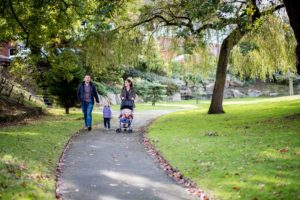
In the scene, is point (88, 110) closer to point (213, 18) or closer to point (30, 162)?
point (30, 162)

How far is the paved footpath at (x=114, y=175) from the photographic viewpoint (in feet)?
22.9

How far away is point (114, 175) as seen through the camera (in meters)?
8.30

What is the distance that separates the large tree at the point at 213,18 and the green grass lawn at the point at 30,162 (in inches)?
312

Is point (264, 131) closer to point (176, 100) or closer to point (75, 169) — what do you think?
point (75, 169)

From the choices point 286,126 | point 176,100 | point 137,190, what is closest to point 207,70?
point 286,126

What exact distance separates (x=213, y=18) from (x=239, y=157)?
11674mm

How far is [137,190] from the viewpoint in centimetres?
721

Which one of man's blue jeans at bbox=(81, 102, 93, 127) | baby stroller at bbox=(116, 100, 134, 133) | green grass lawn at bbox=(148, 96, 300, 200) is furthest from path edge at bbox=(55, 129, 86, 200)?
green grass lawn at bbox=(148, 96, 300, 200)

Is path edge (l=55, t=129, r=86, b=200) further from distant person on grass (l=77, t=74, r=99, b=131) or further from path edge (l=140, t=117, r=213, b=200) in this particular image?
path edge (l=140, t=117, r=213, b=200)

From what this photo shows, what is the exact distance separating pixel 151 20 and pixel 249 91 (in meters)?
37.0

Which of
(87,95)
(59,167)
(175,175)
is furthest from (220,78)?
(59,167)

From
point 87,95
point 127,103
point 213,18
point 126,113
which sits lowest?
point 126,113

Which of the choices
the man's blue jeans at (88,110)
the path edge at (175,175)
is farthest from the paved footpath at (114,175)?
the man's blue jeans at (88,110)

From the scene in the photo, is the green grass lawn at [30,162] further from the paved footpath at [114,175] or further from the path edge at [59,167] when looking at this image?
the paved footpath at [114,175]
